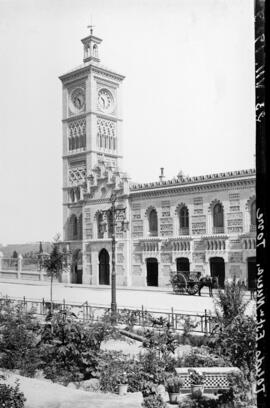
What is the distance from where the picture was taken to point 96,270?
1897 centimetres

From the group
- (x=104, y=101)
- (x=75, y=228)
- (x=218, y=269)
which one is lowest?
(x=218, y=269)

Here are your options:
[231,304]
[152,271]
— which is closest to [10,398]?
[231,304]

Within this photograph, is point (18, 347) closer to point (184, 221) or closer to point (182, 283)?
point (182, 283)

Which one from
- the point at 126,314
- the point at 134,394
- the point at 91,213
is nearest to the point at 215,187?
the point at 91,213

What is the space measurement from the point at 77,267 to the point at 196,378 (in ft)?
46.0

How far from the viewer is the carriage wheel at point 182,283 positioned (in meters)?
16.9

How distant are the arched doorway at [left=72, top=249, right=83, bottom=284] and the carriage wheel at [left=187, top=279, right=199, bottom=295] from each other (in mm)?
4700

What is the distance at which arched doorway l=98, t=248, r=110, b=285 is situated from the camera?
61.5ft

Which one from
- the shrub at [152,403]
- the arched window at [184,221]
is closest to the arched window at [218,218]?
the arched window at [184,221]

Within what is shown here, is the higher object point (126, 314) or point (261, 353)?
point (261, 353)

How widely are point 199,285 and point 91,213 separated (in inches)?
244

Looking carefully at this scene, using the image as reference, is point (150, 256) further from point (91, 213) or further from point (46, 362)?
point (46, 362)

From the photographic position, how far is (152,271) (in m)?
19.5

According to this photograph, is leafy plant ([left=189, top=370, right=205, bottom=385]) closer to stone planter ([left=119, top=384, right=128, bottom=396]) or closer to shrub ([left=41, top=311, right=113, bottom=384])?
stone planter ([left=119, top=384, right=128, bottom=396])
